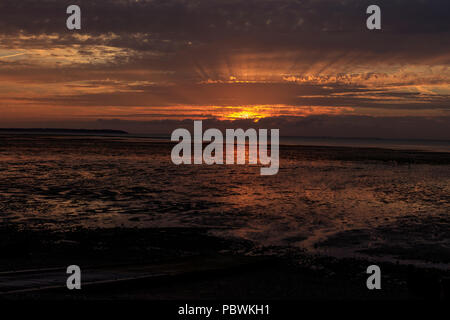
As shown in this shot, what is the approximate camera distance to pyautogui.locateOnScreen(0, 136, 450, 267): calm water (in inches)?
585

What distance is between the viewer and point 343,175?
3594cm

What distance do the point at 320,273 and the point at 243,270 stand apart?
1900 mm

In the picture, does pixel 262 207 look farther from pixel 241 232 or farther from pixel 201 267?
pixel 201 267

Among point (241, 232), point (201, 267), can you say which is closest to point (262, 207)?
point (241, 232)

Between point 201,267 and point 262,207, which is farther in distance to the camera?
point 262,207

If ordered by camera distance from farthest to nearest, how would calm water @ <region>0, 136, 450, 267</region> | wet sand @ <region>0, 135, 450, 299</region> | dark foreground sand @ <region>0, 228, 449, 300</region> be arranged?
calm water @ <region>0, 136, 450, 267</region> → wet sand @ <region>0, 135, 450, 299</region> → dark foreground sand @ <region>0, 228, 449, 300</region>

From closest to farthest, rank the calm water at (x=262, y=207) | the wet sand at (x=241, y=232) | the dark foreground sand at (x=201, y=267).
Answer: the dark foreground sand at (x=201, y=267) < the wet sand at (x=241, y=232) < the calm water at (x=262, y=207)

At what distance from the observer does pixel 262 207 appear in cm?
2059

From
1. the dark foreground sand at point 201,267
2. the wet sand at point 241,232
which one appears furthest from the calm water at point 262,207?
the dark foreground sand at point 201,267

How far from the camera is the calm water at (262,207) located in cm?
1485

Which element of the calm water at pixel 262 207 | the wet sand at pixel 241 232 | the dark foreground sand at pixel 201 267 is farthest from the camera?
the calm water at pixel 262 207

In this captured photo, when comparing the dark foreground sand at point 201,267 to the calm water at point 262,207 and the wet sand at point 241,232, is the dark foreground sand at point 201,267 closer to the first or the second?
the wet sand at point 241,232

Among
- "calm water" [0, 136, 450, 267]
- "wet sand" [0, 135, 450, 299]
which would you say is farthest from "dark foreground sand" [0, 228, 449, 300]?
"calm water" [0, 136, 450, 267]

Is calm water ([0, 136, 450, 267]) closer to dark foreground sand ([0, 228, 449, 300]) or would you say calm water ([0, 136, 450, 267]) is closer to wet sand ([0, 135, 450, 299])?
wet sand ([0, 135, 450, 299])
